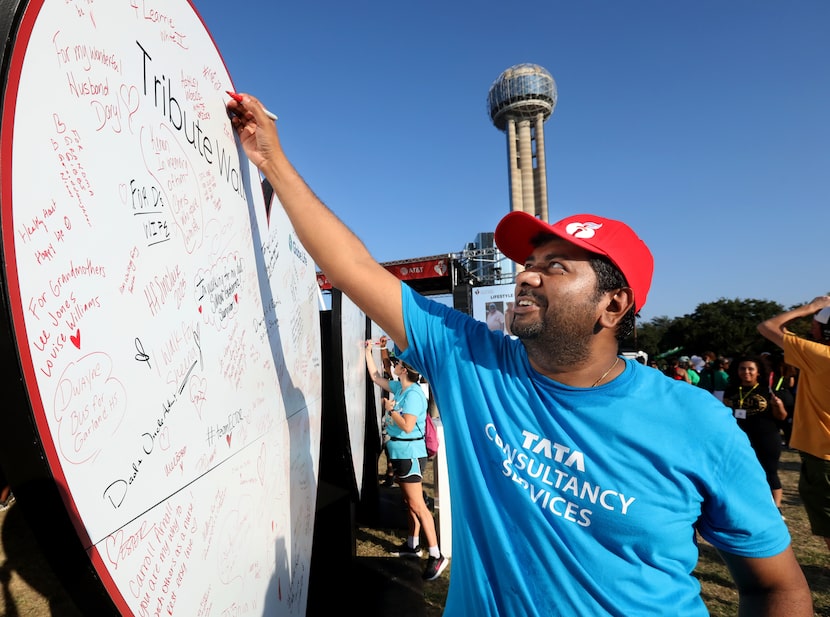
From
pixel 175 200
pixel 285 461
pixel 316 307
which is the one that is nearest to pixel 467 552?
pixel 285 461

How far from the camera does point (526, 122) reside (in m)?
61.7

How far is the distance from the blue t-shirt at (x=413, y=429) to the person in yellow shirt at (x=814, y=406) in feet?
10.6

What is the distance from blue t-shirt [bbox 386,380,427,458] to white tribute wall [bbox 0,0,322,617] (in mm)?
2818

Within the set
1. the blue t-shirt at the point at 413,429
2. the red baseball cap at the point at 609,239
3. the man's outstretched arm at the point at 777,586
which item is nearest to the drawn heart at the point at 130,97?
the red baseball cap at the point at 609,239

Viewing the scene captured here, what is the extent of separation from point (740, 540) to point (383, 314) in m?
1.25

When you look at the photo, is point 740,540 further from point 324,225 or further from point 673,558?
point 324,225

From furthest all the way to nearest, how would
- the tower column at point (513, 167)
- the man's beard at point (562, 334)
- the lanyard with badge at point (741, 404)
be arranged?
the tower column at point (513, 167) < the lanyard with badge at point (741, 404) < the man's beard at point (562, 334)

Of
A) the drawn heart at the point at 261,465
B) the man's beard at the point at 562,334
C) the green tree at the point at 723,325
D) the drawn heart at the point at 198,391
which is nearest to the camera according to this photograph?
the drawn heart at the point at 198,391

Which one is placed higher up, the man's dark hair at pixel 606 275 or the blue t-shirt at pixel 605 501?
the man's dark hair at pixel 606 275

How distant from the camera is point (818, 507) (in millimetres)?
3893

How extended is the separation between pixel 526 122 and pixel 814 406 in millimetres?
64617

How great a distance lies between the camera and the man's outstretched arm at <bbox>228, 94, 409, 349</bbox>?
4.99 feet

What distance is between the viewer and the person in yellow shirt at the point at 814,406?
3779 mm

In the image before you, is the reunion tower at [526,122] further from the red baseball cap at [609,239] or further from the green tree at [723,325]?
the red baseball cap at [609,239]
